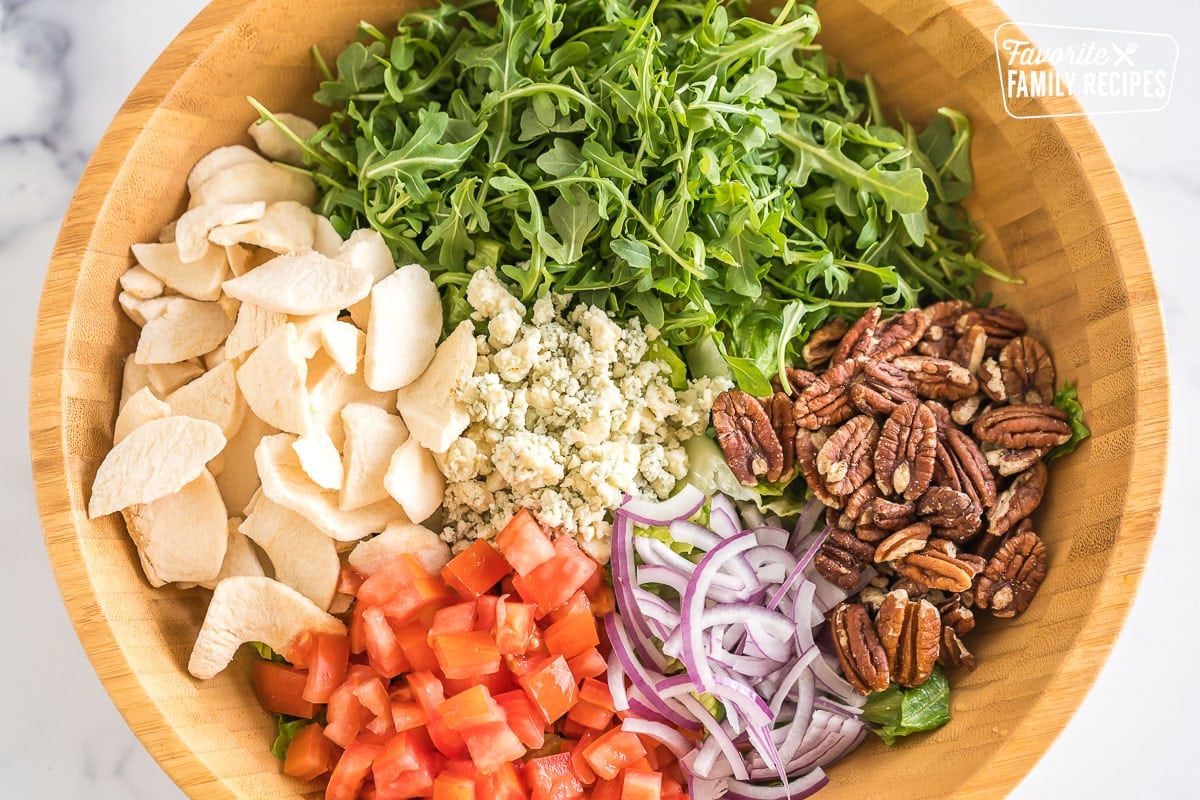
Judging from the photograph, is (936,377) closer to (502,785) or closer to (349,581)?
(502,785)

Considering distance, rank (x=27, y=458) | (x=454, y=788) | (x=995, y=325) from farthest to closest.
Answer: (x=27, y=458)
(x=995, y=325)
(x=454, y=788)

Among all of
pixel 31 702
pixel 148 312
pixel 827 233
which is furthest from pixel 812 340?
pixel 31 702

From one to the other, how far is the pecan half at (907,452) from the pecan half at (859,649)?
0.30m

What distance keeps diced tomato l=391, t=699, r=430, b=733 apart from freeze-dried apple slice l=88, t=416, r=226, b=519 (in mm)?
686

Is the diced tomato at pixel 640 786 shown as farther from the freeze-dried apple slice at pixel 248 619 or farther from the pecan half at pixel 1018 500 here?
the pecan half at pixel 1018 500

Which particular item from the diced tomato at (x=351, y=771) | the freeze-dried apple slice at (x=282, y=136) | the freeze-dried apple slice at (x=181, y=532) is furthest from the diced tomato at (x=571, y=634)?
the freeze-dried apple slice at (x=282, y=136)

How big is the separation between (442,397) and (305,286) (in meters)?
0.40

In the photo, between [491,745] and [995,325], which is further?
Result: [995,325]

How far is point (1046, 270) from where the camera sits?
2.17m

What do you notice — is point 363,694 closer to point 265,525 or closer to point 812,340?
point 265,525

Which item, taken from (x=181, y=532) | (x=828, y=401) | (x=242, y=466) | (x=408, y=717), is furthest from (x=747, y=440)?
(x=181, y=532)

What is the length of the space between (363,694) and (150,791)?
0.93m

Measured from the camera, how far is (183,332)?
84.9 inches

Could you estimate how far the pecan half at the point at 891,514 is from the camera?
2.04m
